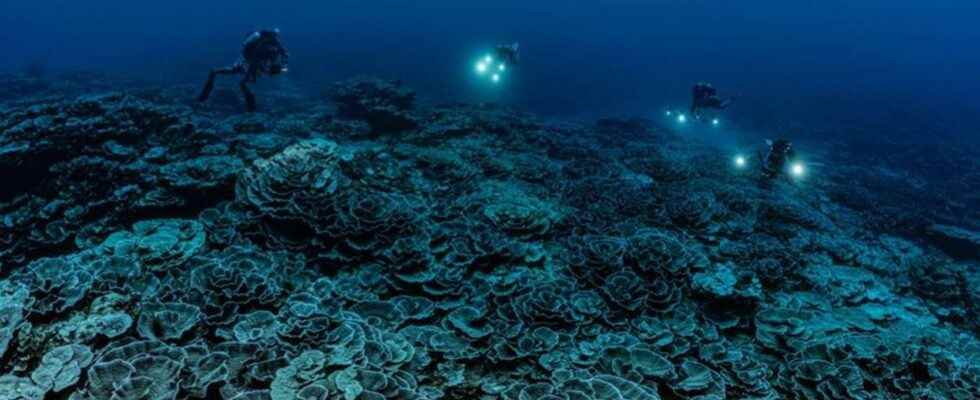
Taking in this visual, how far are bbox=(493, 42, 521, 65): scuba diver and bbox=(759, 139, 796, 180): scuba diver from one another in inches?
262

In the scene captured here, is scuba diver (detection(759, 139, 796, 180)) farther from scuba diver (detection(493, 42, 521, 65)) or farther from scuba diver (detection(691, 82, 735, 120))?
scuba diver (detection(493, 42, 521, 65))

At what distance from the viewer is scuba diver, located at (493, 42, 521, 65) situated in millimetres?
12141

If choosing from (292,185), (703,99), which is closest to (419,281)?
(292,185)

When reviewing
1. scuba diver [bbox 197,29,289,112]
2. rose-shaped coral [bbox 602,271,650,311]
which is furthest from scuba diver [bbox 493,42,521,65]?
rose-shaped coral [bbox 602,271,650,311]

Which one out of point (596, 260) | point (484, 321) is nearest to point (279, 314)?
point (484, 321)

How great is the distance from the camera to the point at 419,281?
496 centimetres

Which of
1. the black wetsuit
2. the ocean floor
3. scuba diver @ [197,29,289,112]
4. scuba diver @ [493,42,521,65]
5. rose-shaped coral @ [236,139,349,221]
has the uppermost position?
scuba diver @ [493,42,521,65]

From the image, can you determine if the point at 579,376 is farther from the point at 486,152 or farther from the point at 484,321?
the point at 486,152

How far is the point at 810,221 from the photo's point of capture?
8.57 m

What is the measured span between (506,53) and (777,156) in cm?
719

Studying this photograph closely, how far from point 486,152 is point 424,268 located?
16.6 feet

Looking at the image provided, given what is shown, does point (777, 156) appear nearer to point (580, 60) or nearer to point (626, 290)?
point (626, 290)

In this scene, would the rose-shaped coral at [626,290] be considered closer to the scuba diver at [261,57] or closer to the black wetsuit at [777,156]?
the black wetsuit at [777,156]

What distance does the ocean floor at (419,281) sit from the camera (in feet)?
11.6
